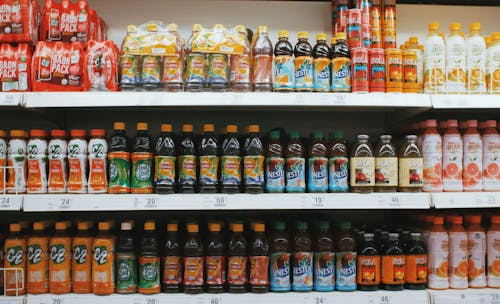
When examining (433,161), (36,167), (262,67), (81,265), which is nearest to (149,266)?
(81,265)

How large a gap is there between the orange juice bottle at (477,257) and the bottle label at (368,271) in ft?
1.46

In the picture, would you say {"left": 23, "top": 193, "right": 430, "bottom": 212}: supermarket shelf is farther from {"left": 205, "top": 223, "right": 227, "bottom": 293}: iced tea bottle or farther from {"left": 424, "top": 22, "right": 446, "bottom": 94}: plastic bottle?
{"left": 424, "top": 22, "right": 446, "bottom": 94}: plastic bottle

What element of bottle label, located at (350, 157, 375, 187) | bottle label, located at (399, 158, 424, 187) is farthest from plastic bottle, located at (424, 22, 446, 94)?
bottle label, located at (350, 157, 375, 187)

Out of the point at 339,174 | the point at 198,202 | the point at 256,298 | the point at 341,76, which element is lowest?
the point at 256,298

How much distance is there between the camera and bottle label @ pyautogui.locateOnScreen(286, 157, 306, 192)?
2.06 meters

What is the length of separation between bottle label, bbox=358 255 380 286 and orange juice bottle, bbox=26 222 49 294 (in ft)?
4.44

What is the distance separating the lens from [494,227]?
2.18 meters

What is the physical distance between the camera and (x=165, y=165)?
2.03 meters

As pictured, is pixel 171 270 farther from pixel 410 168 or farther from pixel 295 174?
pixel 410 168

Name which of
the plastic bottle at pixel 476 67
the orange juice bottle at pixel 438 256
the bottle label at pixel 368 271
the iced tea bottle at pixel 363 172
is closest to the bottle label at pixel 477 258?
the orange juice bottle at pixel 438 256

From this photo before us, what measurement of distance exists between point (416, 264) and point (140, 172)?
1261 millimetres

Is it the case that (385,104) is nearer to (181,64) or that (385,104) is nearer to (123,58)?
(181,64)

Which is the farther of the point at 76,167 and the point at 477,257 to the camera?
the point at 477,257

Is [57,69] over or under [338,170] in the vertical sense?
over
